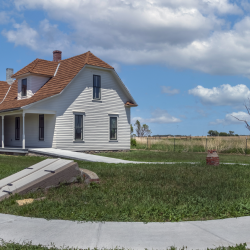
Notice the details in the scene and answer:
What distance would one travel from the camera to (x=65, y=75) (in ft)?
79.9

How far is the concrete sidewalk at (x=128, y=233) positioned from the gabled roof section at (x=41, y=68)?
2095 cm

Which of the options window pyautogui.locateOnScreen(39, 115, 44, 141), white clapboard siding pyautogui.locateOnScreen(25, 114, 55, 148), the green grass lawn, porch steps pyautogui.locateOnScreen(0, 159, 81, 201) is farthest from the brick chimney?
porch steps pyautogui.locateOnScreen(0, 159, 81, 201)

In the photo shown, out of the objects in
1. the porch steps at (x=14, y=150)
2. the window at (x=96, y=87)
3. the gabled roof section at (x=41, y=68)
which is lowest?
the porch steps at (x=14, y=150)

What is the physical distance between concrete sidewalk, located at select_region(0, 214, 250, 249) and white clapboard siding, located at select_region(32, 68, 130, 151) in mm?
17474

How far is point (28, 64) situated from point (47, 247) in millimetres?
25291

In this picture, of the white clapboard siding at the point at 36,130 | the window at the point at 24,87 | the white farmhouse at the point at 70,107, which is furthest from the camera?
the window at the point at 24,87

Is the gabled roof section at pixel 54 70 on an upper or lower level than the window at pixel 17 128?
upper

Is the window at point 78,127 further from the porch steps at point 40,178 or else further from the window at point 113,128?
the porch steps at point 40,178

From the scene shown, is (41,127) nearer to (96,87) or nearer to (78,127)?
(78,127)

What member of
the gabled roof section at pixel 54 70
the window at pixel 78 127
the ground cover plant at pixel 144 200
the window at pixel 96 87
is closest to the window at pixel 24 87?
the gabled roof section at pixel 54 70

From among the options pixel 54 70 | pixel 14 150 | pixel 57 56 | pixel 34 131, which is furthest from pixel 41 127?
pixel 57 56

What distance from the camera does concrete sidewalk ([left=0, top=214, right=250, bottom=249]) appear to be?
4559 mm

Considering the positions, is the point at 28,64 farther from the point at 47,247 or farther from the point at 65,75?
the point at 47,247

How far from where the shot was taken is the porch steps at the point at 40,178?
25.6 ft
